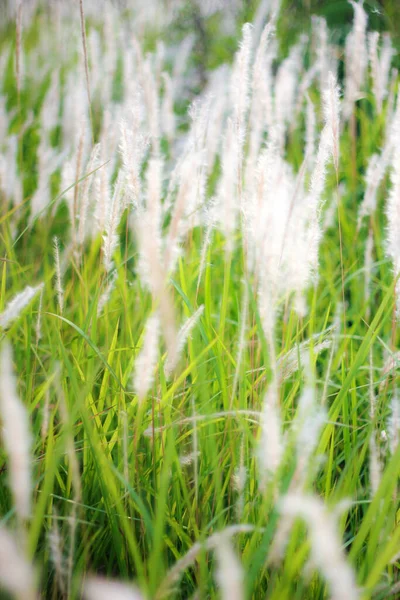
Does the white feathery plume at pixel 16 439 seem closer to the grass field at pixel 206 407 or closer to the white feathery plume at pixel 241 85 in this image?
the grass field at pixel 206 407

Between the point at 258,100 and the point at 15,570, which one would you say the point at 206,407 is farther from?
the point at 258,100

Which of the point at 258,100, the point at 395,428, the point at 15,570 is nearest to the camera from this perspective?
the point at 15,570

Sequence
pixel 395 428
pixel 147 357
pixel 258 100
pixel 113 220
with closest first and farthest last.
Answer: pixel 147 357, pixel 395 428, pixel 113 220, pixel 258 100

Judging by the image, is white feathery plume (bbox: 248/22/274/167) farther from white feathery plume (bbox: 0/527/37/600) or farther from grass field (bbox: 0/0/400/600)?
white feathery plume (bbox: 0/527/37/600)

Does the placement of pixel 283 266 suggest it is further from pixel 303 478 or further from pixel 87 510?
pixel 87 510

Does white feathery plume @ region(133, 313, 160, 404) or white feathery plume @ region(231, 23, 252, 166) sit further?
white feathery plume @ region(231, 23, 252, 166)

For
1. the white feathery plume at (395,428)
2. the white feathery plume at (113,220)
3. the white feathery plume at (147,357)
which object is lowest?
the white feathery plume at (395,428)

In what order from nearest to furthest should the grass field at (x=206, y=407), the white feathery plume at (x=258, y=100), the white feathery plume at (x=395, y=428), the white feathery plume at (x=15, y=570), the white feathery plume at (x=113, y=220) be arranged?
the white feathery plume at (x=15, y=570), the grass field at (x=206, y=407), the white feathery plume at (x=395, y=428), the white feathery plume at (x=113, y=220), the white feathery plume at (x=258, y=100)

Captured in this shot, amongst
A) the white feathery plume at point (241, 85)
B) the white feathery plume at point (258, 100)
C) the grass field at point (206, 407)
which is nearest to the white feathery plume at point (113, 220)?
the grass field at point (206, 407)

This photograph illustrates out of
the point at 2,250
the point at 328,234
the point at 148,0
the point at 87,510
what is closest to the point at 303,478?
the point at 87,510

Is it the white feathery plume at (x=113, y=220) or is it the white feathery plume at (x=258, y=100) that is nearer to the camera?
the white feathery plume at (x=113, y=220)

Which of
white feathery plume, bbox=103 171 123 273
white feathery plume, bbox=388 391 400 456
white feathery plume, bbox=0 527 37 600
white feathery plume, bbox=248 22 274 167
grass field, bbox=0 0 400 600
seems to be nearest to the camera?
white feathery plume, bbox=0 527 37 600

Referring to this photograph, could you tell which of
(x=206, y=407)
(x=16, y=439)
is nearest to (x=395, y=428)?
(x=206, y=407)

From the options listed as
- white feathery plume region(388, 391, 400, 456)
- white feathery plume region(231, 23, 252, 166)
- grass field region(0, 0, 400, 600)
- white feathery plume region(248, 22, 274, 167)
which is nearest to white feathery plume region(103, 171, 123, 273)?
grass field region(0, 0, 400, 600)
